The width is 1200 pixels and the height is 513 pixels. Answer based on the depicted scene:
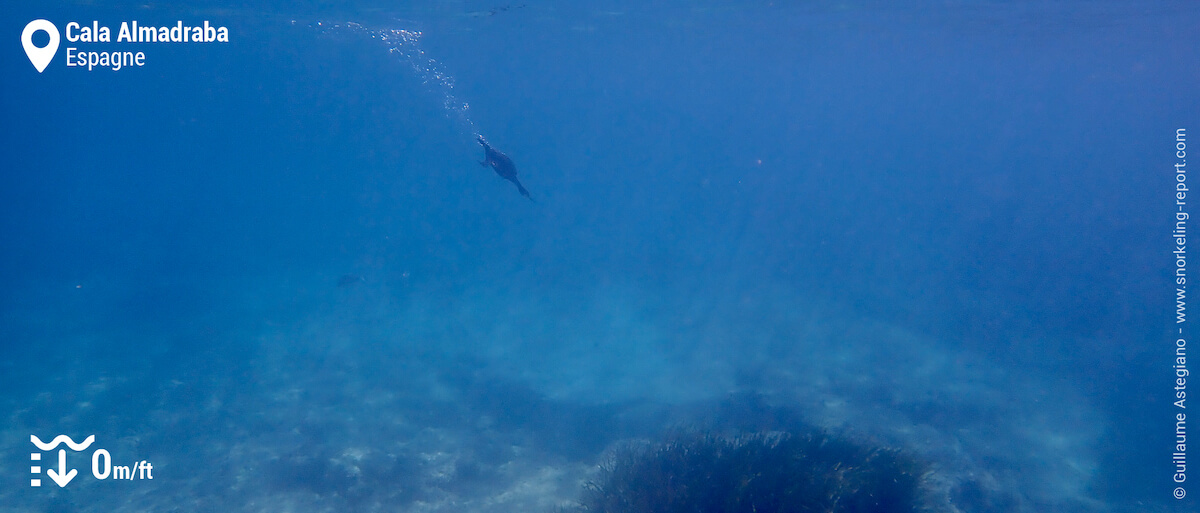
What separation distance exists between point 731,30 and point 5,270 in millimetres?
39238

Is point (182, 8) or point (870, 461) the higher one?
point (182, 8)

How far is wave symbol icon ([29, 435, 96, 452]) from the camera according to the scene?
11680mm

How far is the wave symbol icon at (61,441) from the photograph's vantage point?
11.7m

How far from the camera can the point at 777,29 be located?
3064 centimetres

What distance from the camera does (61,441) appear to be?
39.2 feet

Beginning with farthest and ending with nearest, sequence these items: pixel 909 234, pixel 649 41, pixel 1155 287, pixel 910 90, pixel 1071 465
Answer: pixel 910 90 → pixel 649 41 → pixel 909 234 → pixel 1155 287 → pixel 1071 465

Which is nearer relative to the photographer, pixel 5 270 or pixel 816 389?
pixel 816 389

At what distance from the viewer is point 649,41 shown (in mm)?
36906

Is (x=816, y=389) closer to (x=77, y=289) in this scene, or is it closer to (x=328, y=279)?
(x=328, y=279)

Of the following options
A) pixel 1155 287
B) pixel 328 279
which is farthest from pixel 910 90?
pixel 328 279

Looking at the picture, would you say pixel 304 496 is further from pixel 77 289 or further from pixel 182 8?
pixel 182 8

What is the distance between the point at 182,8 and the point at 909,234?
40.9m

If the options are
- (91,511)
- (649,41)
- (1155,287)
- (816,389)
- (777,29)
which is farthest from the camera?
(649,41)

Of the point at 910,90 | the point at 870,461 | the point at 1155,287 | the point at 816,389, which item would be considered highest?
the point at 910,90
